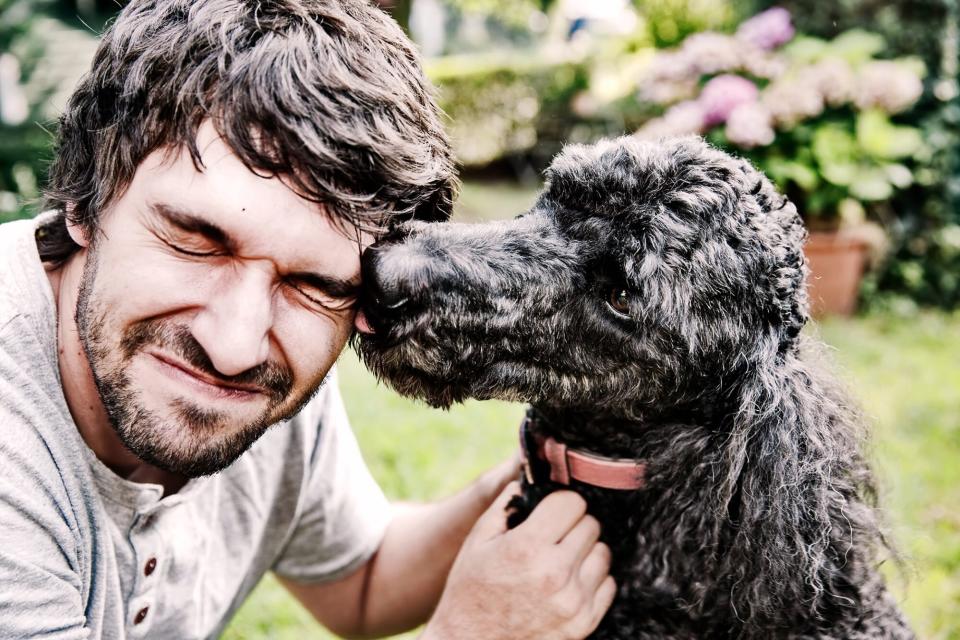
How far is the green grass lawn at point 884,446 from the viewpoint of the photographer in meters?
2.87

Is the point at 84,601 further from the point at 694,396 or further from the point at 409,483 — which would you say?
the point at 409,483

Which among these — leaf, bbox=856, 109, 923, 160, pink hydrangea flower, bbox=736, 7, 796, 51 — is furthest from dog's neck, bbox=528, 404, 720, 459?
pink hydrangea flower, bbox=736, 7, 796, 51

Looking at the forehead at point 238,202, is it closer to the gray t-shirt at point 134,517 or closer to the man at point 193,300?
the man at point 193,300

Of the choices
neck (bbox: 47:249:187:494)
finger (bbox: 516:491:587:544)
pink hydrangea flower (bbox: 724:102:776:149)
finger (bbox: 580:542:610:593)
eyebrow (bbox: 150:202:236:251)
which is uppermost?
eyebrow (bbox: 150:202:236:251)

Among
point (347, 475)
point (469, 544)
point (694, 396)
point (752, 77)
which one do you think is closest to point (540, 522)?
point (469, 544)

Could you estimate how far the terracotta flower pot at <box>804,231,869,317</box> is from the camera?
596cm

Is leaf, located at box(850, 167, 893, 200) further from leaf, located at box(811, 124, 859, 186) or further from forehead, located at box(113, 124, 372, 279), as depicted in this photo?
forehead, located at box(113, 124, 372, 279)

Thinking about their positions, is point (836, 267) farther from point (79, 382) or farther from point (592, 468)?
point (79, 382)

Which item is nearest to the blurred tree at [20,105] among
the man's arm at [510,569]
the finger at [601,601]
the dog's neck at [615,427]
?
the man's arm at [510,569]

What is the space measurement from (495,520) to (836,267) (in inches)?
194

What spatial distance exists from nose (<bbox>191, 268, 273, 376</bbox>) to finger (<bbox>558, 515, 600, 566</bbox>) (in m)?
0.81

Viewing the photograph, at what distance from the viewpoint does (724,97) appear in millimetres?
5895

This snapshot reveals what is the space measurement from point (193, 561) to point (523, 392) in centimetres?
84

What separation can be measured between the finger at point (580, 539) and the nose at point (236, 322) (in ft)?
2.65
